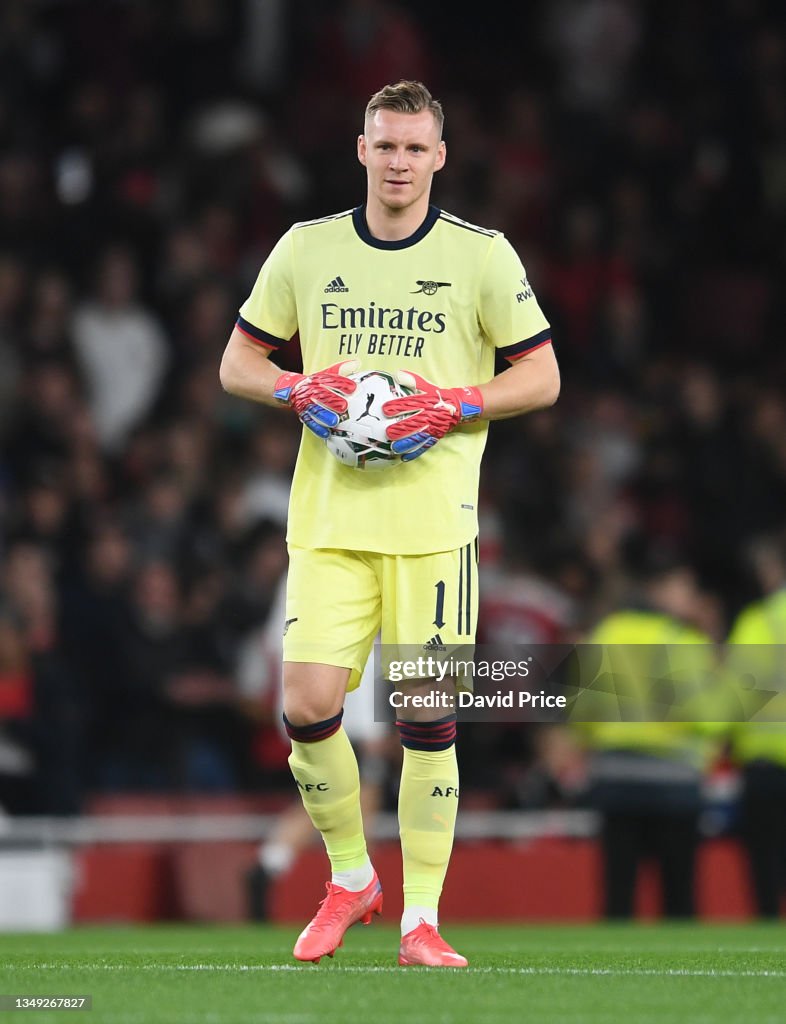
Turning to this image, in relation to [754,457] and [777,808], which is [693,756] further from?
[754,457]

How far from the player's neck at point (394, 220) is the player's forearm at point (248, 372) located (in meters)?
0.49

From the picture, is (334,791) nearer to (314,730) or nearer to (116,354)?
(314,730)

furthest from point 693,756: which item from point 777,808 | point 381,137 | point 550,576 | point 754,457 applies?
point 381,137

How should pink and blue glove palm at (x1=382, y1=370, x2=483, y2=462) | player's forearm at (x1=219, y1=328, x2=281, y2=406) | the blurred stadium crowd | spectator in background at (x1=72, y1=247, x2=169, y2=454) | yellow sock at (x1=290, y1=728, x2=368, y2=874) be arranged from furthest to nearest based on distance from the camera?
spectator in background at (x1=72, y1=247, x2=169, y2=454), the blurred stadium crowd, player's forearm at (x1=219, y1=328, x2=281, y2=406), yellow sock at (x1=290, y1=728, x2=368, y2=874), pink and blue glove palm at (x1=382, y1=370, x2=483, y2=462)

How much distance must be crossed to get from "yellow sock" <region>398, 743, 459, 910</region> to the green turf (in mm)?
285

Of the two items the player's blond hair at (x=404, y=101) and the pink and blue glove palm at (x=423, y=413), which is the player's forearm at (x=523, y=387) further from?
the player's blond hair at (x=404, y=101)

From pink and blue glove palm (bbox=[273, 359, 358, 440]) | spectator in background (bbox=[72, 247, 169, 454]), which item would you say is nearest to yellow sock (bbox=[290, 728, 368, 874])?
pink and blue glove palm (bbox=[273, 359, 358, 440])

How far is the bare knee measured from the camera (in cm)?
573

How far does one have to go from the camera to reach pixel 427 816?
19.1 ft

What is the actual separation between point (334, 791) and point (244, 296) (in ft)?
25.7

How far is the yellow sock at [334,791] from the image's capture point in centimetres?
586

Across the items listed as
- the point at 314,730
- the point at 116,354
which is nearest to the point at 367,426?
the point at 314,730

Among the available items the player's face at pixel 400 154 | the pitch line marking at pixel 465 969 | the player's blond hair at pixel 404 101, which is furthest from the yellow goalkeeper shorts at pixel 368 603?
the player's blond hair at pixel 404 101

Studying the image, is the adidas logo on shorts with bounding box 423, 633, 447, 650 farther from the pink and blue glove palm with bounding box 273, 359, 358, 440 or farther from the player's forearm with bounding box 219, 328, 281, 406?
the player's forearm with bounding box 219, 328, 281, 406
